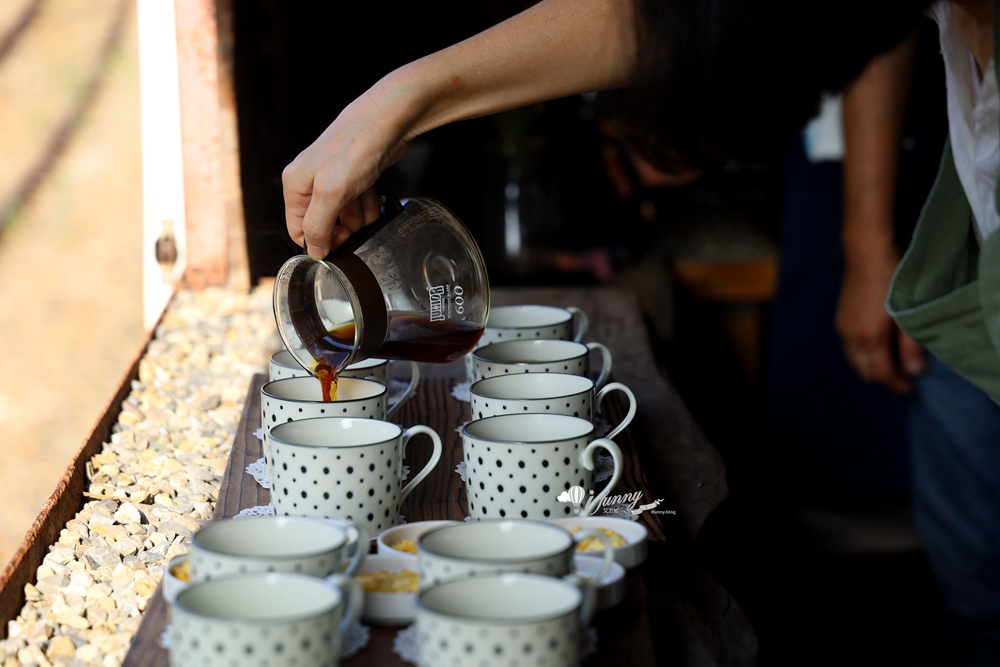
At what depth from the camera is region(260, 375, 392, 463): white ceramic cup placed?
97cm

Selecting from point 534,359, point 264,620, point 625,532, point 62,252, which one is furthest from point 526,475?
point 62,252

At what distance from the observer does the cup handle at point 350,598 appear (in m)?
0.61

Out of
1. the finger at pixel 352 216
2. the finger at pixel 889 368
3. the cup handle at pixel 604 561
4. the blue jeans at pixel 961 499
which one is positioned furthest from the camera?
the finger at pixel 889 368

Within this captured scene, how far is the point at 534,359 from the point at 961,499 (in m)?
0.96

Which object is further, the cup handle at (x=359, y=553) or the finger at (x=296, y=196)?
the finger at (x=296, y=196)

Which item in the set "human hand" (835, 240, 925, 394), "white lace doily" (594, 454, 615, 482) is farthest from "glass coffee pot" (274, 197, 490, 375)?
"human hand" (835, 240, 925, 394)

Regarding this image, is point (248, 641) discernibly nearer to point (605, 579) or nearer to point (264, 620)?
point (264, 620)

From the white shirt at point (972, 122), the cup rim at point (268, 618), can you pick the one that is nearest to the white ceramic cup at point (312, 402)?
the cup rim at point (268, 618)

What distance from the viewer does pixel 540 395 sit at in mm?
1086

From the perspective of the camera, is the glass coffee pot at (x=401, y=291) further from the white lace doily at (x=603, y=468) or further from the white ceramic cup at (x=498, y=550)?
the white ceramic cup at (x=498, y=550)

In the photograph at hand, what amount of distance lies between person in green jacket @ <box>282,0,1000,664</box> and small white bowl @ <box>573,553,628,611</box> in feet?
1.08

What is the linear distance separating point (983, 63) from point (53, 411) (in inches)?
77.4

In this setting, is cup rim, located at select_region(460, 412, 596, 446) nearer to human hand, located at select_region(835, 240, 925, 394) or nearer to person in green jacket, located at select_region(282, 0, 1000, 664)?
person in green jacket, located at select_region(282, 0, 1000, 664)

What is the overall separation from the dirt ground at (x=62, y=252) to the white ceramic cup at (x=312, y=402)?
1.02 m
